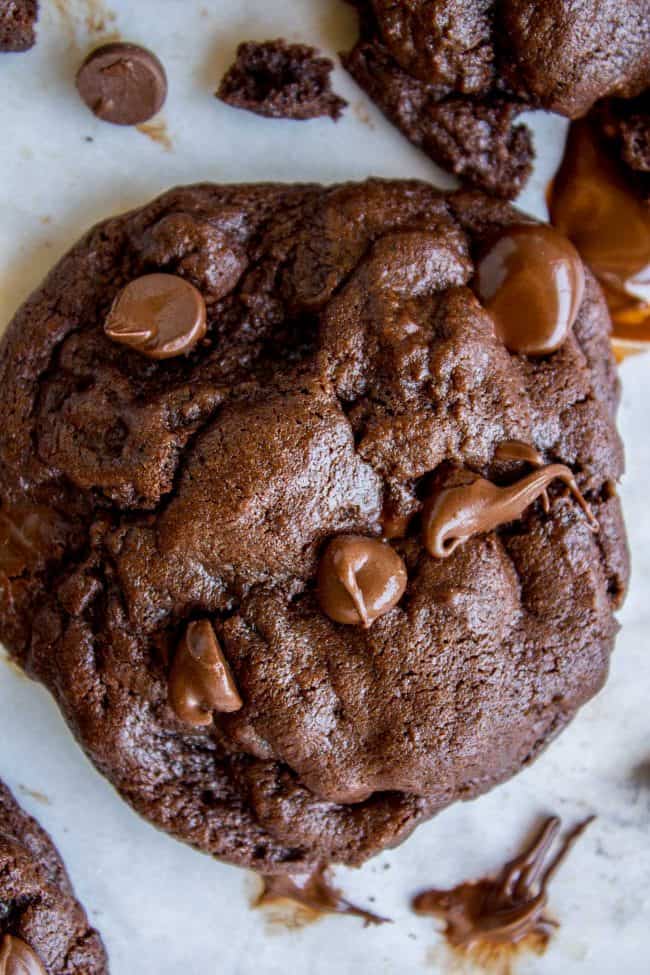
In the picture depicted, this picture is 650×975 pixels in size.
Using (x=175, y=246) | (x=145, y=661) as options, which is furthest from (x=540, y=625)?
(x=175, y=246)

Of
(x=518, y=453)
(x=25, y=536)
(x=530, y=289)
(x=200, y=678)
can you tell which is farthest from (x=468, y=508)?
(x=25, y=536)

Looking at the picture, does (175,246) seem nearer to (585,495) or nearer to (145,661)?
(145,661)

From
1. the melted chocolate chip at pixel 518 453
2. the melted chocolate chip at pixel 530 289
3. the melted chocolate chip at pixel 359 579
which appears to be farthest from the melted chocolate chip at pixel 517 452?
the melted chocolate chip at pixel 359 579

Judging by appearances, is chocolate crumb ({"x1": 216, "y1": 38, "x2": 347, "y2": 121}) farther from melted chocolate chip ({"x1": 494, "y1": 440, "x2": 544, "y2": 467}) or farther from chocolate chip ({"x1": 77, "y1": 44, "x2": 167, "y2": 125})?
melted chocolate chip ({"x1": 494, "y1": 440, "x2": 544, "y2": 467})

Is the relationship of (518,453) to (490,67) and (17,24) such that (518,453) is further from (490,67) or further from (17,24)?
(17,24)

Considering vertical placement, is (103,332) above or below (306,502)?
above

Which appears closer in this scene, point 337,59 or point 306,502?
point 306,502

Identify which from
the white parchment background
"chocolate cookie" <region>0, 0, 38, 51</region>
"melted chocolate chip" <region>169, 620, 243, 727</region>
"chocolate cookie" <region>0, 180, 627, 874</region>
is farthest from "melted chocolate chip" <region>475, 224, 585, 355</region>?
"chocolate cookie" <region>0, 0, 38, 51</region>
